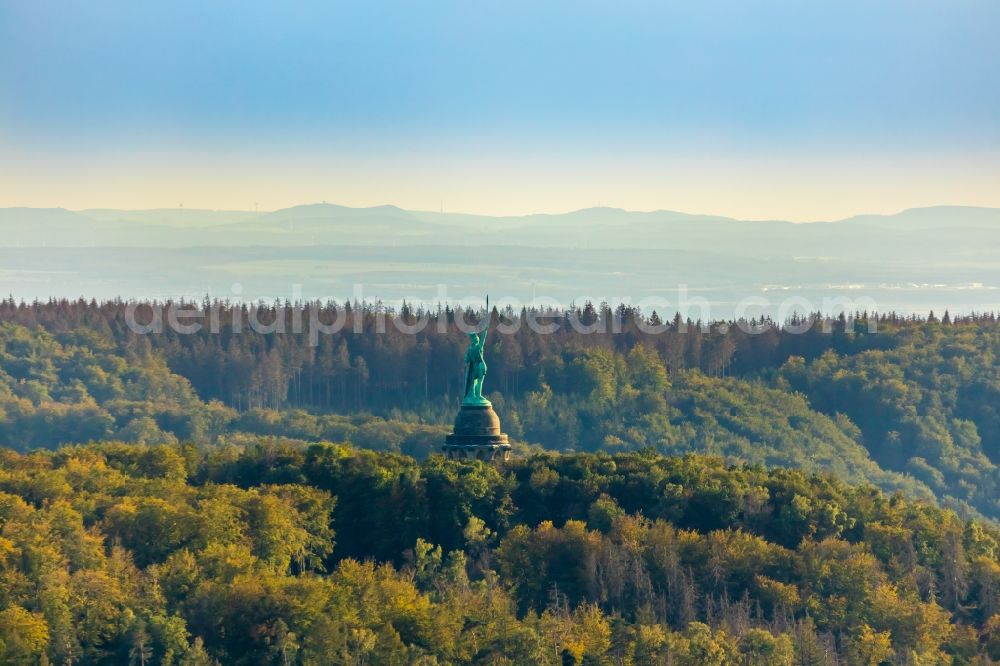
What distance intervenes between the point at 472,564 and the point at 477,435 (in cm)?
967

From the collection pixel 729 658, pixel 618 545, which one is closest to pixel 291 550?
pixel 618 545

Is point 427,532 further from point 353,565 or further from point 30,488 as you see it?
point 30,488

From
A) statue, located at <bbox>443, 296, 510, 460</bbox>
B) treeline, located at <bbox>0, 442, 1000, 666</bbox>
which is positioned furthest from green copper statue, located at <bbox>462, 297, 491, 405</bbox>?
treeline, located at <bbox>0, 442, 1000, 666</bbox>

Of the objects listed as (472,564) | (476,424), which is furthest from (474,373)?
(472,564)

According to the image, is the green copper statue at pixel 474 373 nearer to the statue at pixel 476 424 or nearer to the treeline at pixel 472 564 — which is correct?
the statue at pixel 476 424

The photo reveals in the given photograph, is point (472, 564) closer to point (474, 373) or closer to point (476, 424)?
point (476, 424)

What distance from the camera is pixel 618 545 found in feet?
500

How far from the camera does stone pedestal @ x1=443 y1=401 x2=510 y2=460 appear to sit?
6368 inches

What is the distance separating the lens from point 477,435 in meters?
162

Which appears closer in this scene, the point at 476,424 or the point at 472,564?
the point at 472,564

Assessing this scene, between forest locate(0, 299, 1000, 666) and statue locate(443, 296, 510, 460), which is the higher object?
statue locate(443, 296, 510, 460)

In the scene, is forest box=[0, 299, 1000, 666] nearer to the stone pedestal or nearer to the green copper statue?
the stone pedestal

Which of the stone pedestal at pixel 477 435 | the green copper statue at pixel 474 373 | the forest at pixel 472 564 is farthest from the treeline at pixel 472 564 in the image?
the green copper statue at pixel 474 373

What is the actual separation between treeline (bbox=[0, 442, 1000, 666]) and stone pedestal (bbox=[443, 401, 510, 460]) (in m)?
1.23
